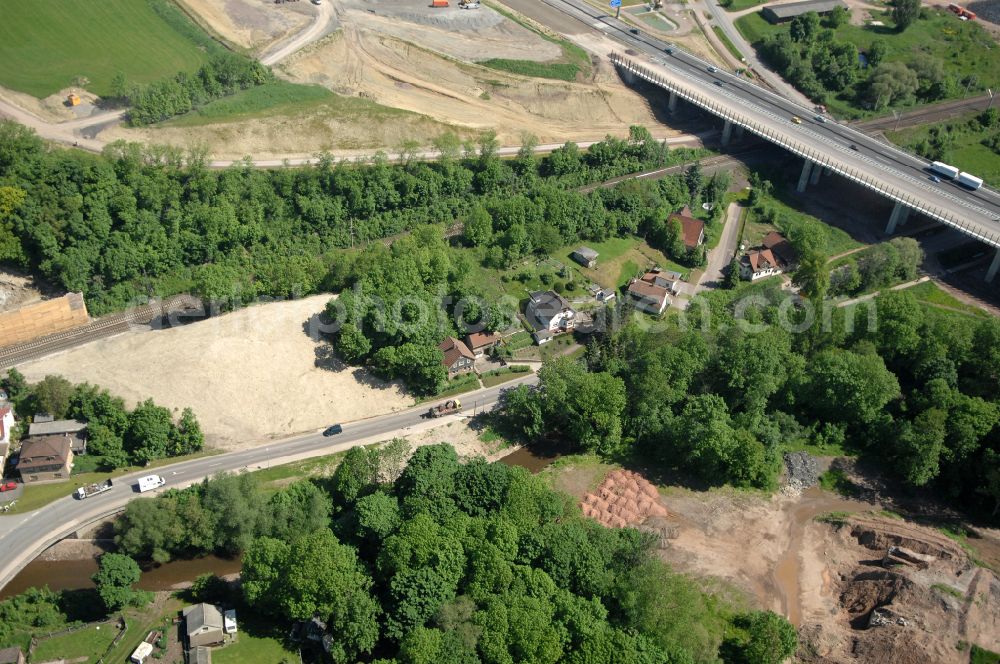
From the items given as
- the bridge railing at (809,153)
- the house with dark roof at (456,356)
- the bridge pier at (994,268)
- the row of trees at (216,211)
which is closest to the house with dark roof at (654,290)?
the row of trees at (216,211)

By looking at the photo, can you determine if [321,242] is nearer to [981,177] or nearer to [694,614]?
[694,614]

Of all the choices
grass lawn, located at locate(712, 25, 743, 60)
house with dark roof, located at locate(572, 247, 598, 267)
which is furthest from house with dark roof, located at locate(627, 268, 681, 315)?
grass lawn, located at locate(712, 25, 743, 60)

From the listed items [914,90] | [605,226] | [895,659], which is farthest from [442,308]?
[914,90]

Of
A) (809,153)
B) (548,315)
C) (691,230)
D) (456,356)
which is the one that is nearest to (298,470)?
(456,356)

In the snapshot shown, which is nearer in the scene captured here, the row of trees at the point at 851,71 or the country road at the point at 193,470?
the country road at the point at 193,470

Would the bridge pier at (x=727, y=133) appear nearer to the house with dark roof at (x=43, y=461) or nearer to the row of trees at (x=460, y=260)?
the row of trees at (x=460, y=260)

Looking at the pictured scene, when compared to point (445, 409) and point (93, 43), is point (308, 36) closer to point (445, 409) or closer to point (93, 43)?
point (93, 43)
